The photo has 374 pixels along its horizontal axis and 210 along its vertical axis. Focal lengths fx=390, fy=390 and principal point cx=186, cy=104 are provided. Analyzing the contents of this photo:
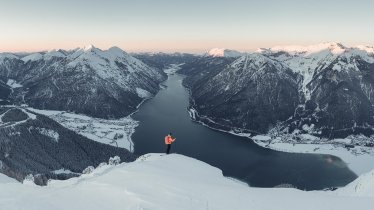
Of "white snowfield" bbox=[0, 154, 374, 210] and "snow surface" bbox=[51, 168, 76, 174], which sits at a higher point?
"white snowfield" bbox=[0, 154, 374, 210]

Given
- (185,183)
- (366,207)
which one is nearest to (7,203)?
(185,183)

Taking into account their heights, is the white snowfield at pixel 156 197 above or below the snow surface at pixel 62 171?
above

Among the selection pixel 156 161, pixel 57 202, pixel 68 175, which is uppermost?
pixel 57 202

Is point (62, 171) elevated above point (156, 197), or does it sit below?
below

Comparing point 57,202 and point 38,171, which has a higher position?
point 57,202

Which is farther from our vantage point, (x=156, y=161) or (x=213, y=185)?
(x=156, y=161)

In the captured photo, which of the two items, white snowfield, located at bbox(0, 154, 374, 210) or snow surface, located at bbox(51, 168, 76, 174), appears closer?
white snowfield, located at bbox(0, 154, 374, 210)

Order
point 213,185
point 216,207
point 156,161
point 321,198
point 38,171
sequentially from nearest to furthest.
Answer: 1. point 216,207
2. point 321,198
3. point 213,185
4. point 156,161
5. point 38,171

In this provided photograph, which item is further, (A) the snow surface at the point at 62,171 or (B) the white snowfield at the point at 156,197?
(A) the snow surface at the point at 62,171

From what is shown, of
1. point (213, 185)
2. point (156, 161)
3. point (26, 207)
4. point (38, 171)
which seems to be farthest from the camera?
point (38, 171)

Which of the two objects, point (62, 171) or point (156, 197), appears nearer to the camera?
point (156, 197)

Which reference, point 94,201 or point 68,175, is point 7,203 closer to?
point 94,201
